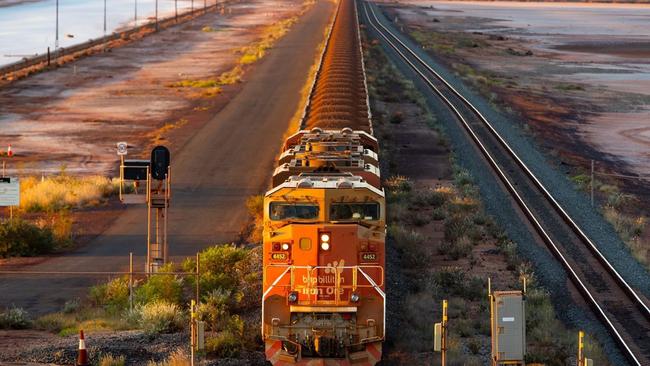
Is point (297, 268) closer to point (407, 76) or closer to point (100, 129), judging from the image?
point (100, 129)

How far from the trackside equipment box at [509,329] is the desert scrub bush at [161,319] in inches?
253

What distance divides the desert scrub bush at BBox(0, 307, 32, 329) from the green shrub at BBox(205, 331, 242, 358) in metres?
4.83

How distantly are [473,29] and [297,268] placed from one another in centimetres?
12950

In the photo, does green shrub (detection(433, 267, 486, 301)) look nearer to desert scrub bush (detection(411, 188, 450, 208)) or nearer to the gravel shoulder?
desert scrub bush (detection(411, 188, 450, 208))

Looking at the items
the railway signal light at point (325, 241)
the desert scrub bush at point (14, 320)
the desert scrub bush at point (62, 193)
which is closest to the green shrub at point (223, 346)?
the railway signal light at point (325, 241)

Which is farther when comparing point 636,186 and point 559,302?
point 636,186

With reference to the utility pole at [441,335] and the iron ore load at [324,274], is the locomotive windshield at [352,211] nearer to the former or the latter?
the iron ore load at [324,274]

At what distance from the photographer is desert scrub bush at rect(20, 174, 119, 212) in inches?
1447

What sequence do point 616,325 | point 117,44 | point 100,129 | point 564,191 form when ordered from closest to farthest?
1. point 616,325
2. point 564,191
3. point 100,129
4. point 117,44

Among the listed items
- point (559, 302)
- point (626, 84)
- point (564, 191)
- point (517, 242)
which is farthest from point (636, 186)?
point (626, 84)

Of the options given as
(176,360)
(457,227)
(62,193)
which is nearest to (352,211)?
(176,360)

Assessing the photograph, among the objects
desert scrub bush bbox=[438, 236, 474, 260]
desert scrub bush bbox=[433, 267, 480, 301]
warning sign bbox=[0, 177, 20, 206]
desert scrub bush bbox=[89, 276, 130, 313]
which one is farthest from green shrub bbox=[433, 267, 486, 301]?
warning sign bbox=[0, 177, 20, 206]

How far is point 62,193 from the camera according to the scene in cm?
3806

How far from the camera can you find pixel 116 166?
46.1 meters
